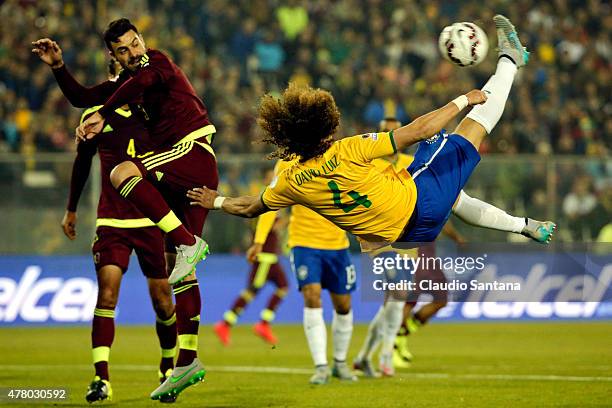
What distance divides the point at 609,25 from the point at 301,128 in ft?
61.9

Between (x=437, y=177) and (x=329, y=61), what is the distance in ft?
50.8

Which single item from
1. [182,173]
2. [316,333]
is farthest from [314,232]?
[182,173]

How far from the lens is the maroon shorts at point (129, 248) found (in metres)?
10.2

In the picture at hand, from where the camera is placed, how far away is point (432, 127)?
829cm

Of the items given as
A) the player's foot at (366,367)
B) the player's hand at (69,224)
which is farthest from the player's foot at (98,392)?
the player's foot at (366,367)

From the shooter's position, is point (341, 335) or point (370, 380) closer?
point (370, 380)

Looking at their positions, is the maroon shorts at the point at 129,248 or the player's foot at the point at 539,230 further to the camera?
the maroon shorts at the point at 129,248

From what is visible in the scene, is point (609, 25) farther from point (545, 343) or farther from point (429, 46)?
point (545, 343)

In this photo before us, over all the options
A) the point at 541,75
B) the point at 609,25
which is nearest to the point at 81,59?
the point at 541,75

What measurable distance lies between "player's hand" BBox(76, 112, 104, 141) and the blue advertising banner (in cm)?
914

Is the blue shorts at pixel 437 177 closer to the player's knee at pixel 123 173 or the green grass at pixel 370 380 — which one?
the green grass at pixel 370 380

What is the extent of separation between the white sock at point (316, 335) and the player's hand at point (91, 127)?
153 inches

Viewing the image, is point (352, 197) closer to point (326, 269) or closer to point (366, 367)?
point (326, 269)

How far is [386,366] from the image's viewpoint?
1256cm
